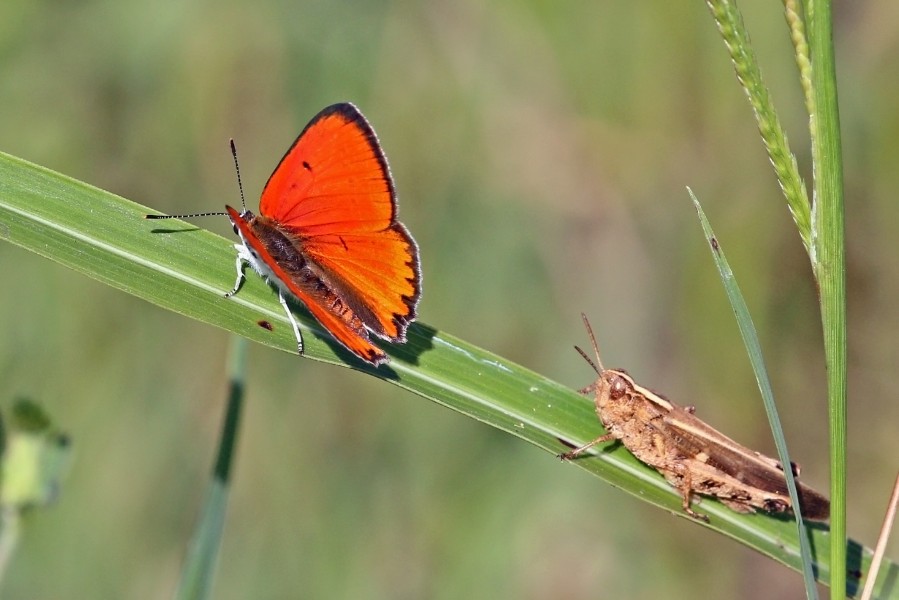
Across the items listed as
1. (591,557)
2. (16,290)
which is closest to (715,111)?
(591,557)

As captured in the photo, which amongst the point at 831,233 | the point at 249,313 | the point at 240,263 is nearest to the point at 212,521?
the point at 249,313

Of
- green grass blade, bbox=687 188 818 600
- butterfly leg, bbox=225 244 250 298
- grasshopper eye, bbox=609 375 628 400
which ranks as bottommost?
green grass blade, bbox=687 188 818 600

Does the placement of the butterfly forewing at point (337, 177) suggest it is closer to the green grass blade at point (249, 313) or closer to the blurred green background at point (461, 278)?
the green grass blade at point (249, 313)

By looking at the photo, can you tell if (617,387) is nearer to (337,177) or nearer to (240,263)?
(337,177)

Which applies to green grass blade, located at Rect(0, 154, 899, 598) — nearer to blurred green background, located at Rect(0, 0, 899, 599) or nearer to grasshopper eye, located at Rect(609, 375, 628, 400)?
grasshopper eye, located at Rect(609, 375, 628, 400)

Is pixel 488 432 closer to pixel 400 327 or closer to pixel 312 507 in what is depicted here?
pixel 312 507

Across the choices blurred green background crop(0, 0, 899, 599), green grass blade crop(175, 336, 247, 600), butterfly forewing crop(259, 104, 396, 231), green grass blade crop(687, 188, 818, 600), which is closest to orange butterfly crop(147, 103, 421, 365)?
butterfly forewing crop(259, 104, 396, 231)
